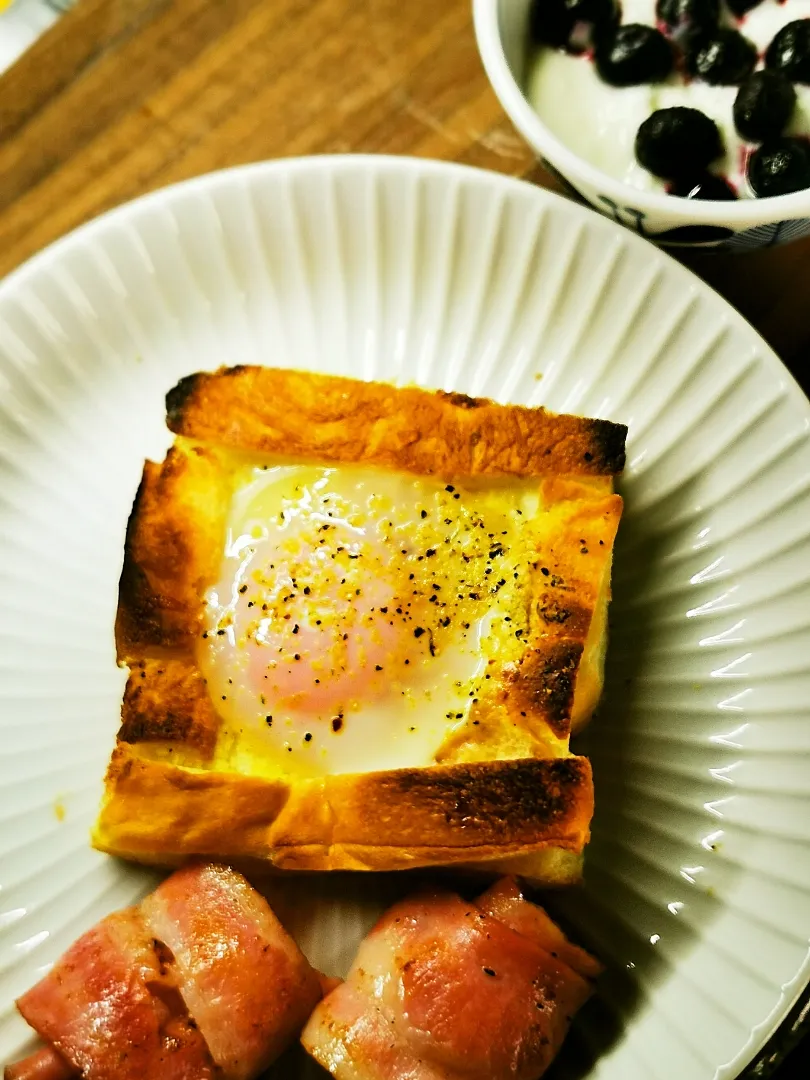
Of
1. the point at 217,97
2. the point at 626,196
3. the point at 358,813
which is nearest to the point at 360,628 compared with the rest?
the point at 358,813

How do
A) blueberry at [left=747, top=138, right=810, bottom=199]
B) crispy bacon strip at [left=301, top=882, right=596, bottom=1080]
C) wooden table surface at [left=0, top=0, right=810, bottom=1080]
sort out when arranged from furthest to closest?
1. wooden table surface at [left=0, top=0, right=810, bottom=1080]
2. blueberry at [left=747, top=138, right=810, bottom=199]
3. crispy bacon strip at [left=301, top=882, right=596, bottom=1080]

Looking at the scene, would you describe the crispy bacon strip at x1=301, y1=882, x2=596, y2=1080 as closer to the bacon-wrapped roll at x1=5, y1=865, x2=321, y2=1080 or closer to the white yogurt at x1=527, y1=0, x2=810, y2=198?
the bacon-wrapped roll at x1=5, y1=865, x2=321, y2=1080

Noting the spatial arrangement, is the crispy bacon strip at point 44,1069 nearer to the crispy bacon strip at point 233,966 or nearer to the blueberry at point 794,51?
the crispy bacon strip at point 233,966

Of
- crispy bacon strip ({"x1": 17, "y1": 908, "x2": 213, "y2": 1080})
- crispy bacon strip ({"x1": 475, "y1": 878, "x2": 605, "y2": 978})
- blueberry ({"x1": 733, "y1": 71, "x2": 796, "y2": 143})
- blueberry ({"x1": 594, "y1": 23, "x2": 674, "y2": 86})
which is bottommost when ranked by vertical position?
crispy bacon strip ({"x1": 17, "y1": 908, "x2": 213, "y2": 1080})

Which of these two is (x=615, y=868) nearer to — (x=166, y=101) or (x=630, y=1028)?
(x=630, y=1028)

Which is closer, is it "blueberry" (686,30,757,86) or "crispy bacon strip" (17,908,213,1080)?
"crispy bacon strip" (17,908,213,1080)

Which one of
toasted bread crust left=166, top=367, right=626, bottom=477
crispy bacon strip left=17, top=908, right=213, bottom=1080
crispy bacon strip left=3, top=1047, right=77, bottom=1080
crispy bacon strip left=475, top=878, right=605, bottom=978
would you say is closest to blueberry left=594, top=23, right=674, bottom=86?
toasted bread crust left=166, top=367, right=626, bottom=477
